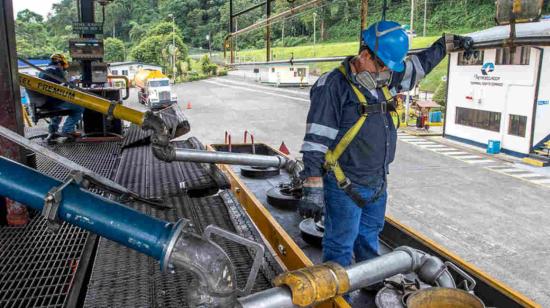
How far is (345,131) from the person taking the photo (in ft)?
10.2

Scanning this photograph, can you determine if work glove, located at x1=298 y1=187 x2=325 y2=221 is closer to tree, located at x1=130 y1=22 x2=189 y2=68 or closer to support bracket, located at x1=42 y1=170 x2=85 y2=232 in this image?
support bracket, located at x1=42 y1=170 x2=85 y2=232

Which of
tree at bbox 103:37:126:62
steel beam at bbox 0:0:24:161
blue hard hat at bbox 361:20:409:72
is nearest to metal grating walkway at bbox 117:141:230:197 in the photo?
steel beam at bbox 0:0:24:161

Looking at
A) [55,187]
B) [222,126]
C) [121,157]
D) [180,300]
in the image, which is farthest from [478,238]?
[222,126]

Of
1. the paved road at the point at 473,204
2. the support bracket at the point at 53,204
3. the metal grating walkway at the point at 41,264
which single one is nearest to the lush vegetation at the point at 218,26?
the paved road at the point at 473,204

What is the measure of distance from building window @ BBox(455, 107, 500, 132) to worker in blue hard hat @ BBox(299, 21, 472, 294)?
1371 centimetres

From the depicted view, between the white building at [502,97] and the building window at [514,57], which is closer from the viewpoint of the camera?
the white building at [502,97]

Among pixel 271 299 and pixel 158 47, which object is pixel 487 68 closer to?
pixel 271 299

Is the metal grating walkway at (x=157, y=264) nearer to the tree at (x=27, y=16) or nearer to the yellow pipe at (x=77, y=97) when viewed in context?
the yellow pipe at (x=77, y=97)

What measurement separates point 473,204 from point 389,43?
26.7 ft

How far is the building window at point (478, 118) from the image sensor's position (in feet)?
50.7

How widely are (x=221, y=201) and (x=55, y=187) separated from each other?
2556 mm

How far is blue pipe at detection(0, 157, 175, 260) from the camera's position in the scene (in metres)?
1.60

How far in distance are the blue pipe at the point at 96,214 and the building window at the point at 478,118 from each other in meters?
15.7

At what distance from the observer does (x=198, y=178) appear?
15.9 feet
